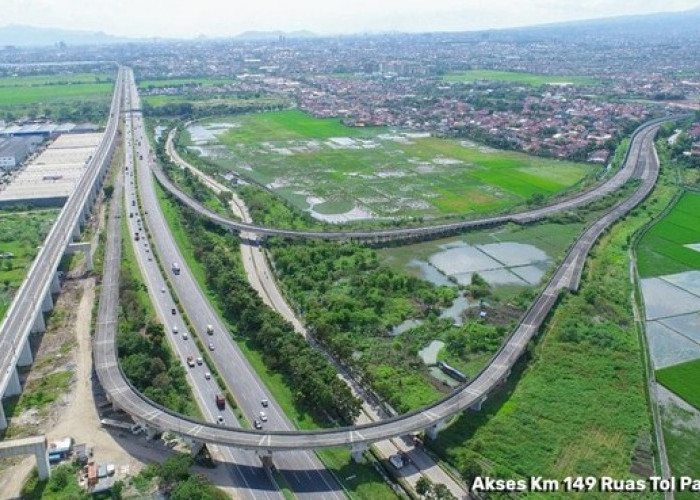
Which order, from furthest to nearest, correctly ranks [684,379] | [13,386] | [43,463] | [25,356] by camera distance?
1. [25,356]
2. [684,379]
3. [13,386]
4. [43,463]

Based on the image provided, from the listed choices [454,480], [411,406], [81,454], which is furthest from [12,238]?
[454,480]

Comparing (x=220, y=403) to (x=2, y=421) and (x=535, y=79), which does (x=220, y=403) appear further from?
(x=535, y=79)

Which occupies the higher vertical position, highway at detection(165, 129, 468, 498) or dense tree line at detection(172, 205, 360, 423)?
dense tree line at detection(172, 205, 360, 423)

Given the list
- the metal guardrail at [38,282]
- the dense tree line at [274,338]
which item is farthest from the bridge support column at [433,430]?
the metal guardrail at [38,282]

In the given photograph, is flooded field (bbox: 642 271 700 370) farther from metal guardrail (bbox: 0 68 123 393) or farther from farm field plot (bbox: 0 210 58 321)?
farm field plot (bbox: 0 210 58 321)

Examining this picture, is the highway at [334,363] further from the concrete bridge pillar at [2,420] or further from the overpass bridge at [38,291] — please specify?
the concrete bridge pillar at [2,420]

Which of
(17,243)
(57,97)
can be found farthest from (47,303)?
(57,97)

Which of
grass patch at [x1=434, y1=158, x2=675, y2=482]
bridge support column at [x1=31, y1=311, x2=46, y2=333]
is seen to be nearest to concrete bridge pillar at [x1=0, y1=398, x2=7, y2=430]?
bridge support column at [x1=31, y1=311, x2=46, y2=333]
